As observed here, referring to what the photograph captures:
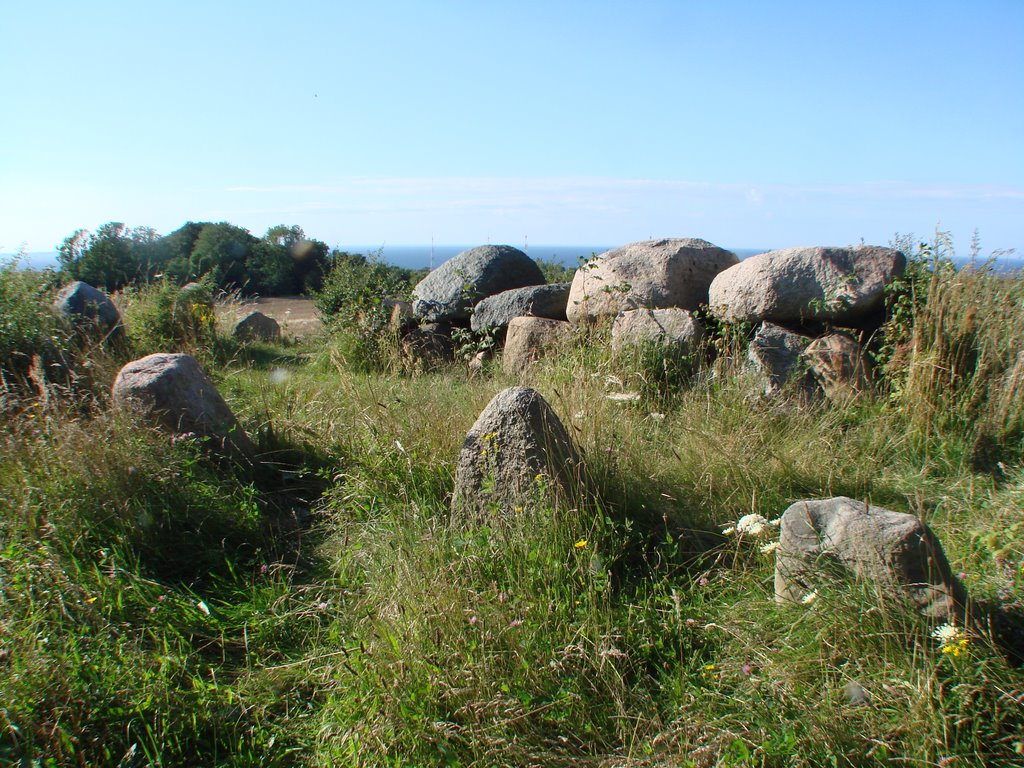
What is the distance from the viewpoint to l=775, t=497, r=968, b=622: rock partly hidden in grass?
8.77ft

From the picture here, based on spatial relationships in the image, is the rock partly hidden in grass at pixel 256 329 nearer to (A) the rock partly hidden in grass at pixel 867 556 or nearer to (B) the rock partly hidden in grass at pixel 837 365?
(B) the rock partly hidden in grass at pixel 837 365

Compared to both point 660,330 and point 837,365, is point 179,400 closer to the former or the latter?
point 660,330

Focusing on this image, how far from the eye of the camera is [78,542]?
12.0 ft

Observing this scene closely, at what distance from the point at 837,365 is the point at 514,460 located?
3.20 meters

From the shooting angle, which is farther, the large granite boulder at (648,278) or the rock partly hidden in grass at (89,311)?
the rock partly hidden in grass at (89,311)

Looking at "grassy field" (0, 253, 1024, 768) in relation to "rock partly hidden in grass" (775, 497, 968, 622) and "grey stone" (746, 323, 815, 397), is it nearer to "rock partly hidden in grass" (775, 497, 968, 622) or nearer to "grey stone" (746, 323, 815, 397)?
"rock partly hidden in grass" (775, 497, 968, 622)

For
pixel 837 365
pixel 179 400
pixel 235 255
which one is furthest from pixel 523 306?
pixel 235 255

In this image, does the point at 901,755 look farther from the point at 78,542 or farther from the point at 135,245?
the point at 135,245

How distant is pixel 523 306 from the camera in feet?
26.2

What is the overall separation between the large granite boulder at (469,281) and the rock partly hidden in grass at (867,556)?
5.84 meters

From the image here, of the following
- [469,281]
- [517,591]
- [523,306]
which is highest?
[469,281]

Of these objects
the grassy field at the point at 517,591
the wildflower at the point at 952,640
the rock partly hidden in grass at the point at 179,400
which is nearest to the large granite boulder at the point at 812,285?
the grassy field at the point at 517,591

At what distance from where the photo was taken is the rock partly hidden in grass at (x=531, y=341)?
23.1ft

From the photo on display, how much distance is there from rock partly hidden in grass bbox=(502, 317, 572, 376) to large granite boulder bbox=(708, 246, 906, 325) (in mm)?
1501
